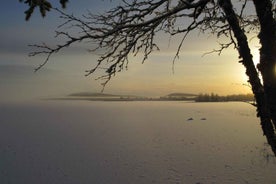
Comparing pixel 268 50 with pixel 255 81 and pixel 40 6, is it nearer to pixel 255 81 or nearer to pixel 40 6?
pixel 255 81

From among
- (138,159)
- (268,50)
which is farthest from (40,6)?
(138,159)

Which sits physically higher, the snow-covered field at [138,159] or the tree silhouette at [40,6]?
the tree silhouette at [40,6]

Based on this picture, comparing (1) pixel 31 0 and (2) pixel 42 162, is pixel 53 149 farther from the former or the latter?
(1) pixel 31 0

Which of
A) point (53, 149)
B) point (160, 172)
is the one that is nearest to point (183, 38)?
point (160, 172)

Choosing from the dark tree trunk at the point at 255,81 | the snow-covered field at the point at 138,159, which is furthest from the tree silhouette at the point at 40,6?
the snow-covered field at the point at 138,159

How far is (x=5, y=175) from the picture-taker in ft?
32.4

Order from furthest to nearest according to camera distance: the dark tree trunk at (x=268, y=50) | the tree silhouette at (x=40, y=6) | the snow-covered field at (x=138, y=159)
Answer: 1. the snow-covered field at (x=138, y=159)
2. the dark tree trunk at (x=268, y=50)
3. the tree silhouette at (x=40, y=6)

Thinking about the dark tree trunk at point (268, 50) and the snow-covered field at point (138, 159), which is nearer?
the dark tree trunk at point (268, 50)

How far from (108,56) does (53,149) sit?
1005 centimetres

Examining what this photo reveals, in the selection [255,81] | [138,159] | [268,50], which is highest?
[268,50]

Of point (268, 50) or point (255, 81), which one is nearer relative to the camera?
point (268, 50)

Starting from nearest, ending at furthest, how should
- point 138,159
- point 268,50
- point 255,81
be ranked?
1. point 268,50
2. point 255,81
3. point 138,159

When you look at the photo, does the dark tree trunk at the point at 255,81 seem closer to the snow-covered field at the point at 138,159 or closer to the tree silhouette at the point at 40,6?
the tree silhouette at the point at 40,6

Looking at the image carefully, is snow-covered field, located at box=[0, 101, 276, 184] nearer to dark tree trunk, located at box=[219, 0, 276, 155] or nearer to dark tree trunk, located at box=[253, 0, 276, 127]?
dark tree trunk, located at box=[219, 0, 276, 155]
